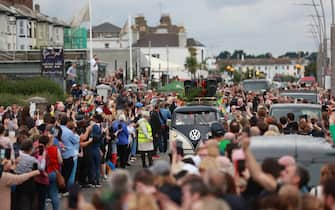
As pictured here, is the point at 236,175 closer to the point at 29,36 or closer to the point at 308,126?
the point at 308,126

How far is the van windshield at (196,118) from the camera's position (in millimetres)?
28797

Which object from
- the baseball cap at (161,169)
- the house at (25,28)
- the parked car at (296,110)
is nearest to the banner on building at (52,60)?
the parked car at (296,110)

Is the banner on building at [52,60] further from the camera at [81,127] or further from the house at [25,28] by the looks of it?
the house at [25,28]

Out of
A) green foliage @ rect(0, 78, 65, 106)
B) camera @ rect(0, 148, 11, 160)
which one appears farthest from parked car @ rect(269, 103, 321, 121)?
green foliage @ rect(0, 78, 65, 106)

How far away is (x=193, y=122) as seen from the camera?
1134 inches

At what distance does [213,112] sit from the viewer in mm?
29094

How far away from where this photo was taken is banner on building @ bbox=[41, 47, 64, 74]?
147ft

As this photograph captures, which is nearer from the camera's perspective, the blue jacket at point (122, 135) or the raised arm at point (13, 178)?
the raised arm at point (13, 178)

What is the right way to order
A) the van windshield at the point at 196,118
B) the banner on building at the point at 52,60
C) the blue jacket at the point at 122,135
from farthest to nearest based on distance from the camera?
the banner on building at the point at 52,60 < the van windshield at the point at 196,118 < the blue jacket at the point at 122,135

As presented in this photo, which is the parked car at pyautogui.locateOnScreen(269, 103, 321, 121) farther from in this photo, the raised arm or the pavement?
the raised arm

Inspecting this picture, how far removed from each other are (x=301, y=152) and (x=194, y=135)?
1434cm

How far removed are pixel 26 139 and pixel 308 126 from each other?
6929mm

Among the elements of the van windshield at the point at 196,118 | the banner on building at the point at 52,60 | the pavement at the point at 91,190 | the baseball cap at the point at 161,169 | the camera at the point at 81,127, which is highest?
the banner on building at the point at 52,60

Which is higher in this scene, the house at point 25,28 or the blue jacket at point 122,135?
the house at point 25,28
